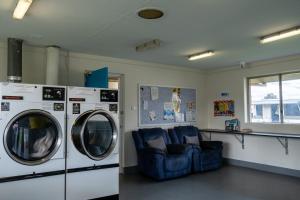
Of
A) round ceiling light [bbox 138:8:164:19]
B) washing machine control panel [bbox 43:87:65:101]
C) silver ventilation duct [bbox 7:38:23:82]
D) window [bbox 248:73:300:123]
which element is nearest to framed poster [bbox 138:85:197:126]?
window [bbox 248:73:300:123]

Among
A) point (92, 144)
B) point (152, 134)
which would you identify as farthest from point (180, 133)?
point (92, 144)

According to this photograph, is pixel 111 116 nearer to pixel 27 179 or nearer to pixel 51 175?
pixel 51 175

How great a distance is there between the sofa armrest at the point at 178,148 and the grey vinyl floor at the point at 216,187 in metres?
0.55

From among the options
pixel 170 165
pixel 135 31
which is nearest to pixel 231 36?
pixel 135 31

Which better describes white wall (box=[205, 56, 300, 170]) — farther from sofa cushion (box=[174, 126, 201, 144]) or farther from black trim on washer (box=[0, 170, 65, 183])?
black trim on washer (box=[0, 170, 65, 183])

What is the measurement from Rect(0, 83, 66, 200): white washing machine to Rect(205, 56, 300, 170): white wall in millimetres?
4282

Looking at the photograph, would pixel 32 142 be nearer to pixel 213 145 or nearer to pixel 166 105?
pixel 166 105

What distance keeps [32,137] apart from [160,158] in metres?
2.34

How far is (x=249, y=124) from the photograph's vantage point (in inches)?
236

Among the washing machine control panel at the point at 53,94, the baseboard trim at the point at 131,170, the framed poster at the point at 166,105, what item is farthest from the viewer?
the framed poster at the point at 166,105

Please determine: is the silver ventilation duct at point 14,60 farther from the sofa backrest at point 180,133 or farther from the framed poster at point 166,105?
the sofa backrest at point 180,133

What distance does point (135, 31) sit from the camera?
364 centimetres

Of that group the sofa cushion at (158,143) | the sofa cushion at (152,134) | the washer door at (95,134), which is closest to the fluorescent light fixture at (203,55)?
the sofa cushion at (152,134)

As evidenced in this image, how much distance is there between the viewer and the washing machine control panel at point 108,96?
12.7 feet
